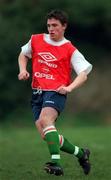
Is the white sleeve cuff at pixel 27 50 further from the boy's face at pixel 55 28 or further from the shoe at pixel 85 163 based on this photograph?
the shoe at pixel 85 163

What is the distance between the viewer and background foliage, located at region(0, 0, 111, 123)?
29016 millimetres

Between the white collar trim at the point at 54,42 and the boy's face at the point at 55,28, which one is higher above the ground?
the boy's face at the point at 55,28

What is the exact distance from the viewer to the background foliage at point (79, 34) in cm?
2902

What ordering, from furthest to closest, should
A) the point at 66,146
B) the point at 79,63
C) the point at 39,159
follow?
the point at 39,159 → the point at 66,146 → the point at 79,63

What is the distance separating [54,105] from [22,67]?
0.68 metres

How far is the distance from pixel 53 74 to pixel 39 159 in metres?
2.91

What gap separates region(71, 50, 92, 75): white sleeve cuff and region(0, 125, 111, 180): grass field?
51.3 inches

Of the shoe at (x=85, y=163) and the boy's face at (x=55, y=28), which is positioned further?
the shoe at (x=85, y=163)

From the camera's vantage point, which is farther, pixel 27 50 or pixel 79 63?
pixel 27 50

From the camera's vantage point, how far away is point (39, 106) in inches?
423

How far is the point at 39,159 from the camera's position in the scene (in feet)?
43.3

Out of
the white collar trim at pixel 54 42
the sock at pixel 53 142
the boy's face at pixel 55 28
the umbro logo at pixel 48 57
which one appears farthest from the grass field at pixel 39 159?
the boy's face at pixel 55 28

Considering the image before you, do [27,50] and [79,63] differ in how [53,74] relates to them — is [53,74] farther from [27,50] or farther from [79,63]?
[27,50]

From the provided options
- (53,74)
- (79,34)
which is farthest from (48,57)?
→ (79,34)
